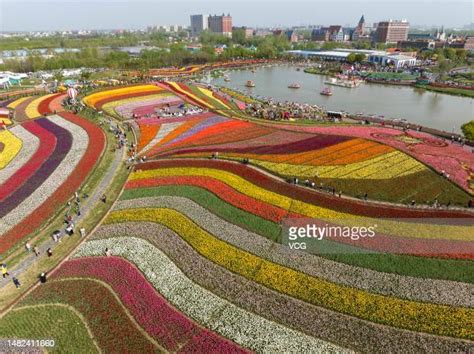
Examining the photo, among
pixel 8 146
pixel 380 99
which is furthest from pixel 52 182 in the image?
pixel 380 99

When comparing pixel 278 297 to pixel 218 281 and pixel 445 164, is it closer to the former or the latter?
pixel 218 281

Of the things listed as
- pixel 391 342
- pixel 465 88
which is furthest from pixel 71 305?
pixel 465 88

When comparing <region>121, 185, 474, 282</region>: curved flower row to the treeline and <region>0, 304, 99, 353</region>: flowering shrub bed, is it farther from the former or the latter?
the treeline

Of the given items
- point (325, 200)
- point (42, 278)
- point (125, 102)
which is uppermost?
point (125, 102)

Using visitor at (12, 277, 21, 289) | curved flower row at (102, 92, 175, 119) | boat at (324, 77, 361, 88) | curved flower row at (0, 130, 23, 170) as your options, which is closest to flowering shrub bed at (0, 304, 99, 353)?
visitor at (12, 277, 21, 289)

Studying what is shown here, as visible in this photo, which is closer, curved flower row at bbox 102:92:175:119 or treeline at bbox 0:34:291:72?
curved flower row at bbox 102:92:175:119

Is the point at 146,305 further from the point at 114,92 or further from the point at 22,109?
the point at 114,92

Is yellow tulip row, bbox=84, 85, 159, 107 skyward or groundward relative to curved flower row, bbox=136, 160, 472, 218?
skyward
